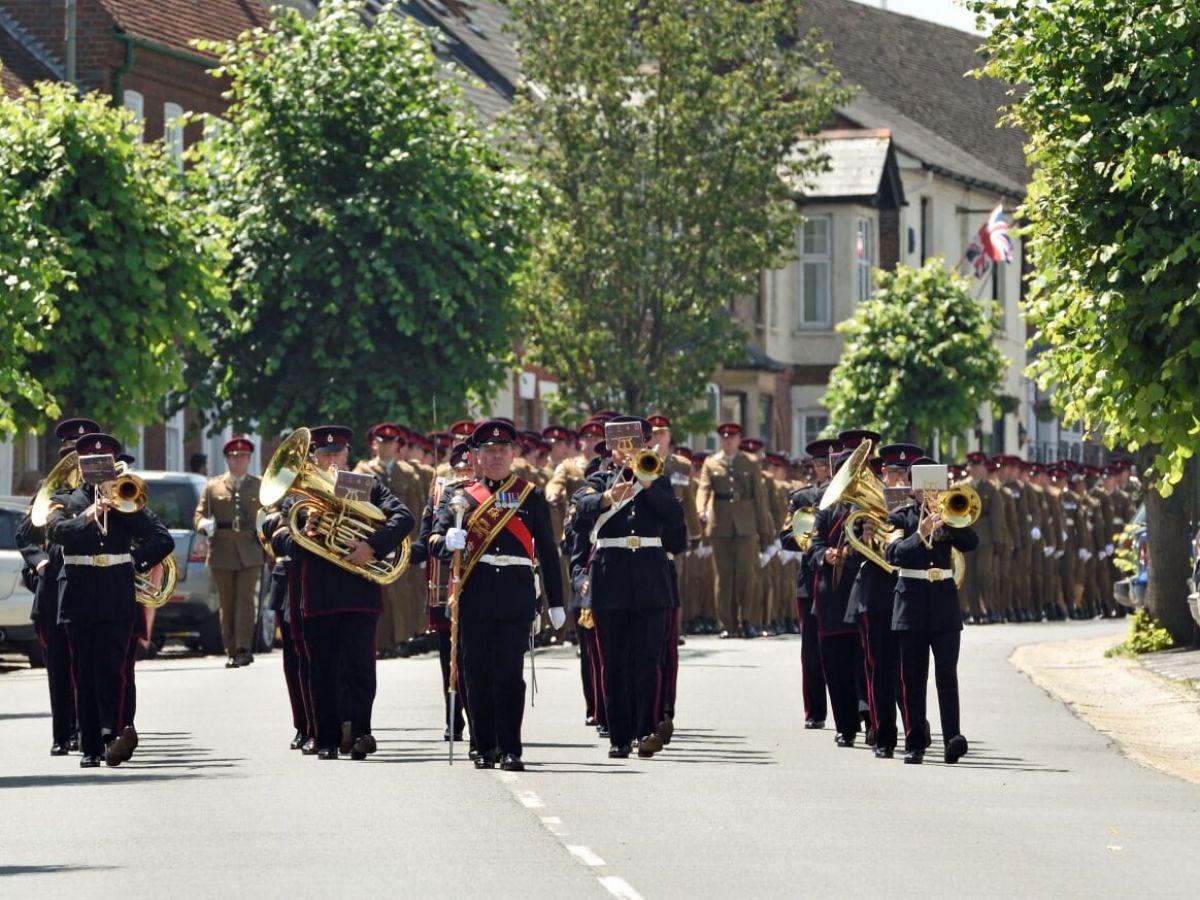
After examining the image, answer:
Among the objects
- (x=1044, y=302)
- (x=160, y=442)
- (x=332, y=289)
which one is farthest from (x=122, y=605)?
(x=160, y=442)

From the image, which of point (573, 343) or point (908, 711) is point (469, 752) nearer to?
point (908, 711)

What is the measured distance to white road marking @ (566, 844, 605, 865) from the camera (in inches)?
489

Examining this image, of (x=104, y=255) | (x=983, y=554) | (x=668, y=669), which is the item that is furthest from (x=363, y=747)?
(x=983, y=554)

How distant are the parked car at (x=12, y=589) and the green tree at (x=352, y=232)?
7.46 metres

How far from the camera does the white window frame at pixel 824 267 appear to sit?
62.2 meters

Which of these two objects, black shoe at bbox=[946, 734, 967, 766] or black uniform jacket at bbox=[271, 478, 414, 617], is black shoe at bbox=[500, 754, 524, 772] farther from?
black shoe at bbox=[946, 734, 967, 766]

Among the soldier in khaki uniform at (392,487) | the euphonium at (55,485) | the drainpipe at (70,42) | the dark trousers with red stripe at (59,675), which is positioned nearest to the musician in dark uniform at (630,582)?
the euphonium at (55,485)

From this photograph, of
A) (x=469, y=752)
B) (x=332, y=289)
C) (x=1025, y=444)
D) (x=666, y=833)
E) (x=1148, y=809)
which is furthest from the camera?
(x=1025, y=444)

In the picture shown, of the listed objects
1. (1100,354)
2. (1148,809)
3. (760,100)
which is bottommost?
(1148,809)

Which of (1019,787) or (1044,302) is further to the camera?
(1044,302)

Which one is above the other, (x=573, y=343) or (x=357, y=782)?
(x=573, y=343)

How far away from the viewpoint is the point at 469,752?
1725cm

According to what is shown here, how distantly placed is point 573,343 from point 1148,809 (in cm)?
2897

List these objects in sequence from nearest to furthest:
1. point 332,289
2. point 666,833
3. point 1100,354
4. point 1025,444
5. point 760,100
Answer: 1. point 666,833
2. point 1100,354
3. point 332,289
4. point 760,100
5. point 1025,444
